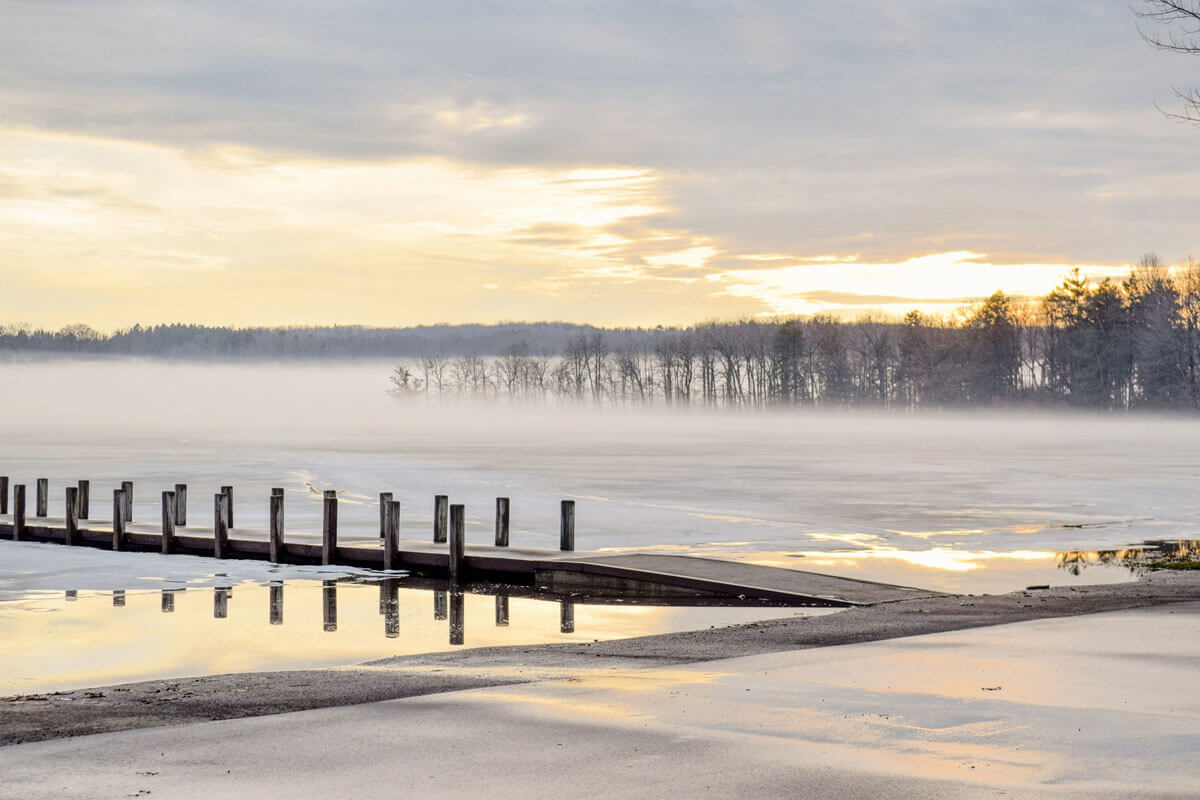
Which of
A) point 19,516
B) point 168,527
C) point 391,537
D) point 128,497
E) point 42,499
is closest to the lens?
point 391,537

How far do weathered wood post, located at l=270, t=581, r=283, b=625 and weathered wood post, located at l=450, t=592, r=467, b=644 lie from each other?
91.0 inches

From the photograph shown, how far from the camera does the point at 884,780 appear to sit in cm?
734

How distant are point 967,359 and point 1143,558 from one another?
134m

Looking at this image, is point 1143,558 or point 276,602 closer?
point 276,602

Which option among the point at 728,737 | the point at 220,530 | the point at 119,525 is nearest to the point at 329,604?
the point at 220,530

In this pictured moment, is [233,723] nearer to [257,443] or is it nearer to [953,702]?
[953,702]

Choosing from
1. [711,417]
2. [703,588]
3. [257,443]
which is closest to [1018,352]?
[711,417]

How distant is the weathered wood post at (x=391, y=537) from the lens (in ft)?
73.2

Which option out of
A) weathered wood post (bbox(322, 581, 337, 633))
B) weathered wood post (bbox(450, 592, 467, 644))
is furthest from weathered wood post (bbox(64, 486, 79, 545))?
weathered wood post (bbox(450, 592, 467, 644))

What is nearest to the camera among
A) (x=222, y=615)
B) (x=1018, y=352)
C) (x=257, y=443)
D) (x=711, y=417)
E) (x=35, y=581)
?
(x=222, y=615)

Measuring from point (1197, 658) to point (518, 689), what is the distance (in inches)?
236

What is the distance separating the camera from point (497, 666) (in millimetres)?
12258

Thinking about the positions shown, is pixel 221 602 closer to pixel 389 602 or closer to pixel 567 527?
pixel 389 602

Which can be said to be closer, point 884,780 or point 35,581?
point 884,780
